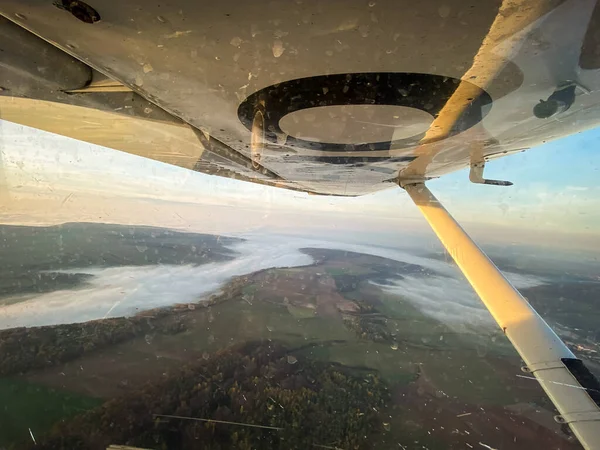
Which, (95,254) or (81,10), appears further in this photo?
(95,254)

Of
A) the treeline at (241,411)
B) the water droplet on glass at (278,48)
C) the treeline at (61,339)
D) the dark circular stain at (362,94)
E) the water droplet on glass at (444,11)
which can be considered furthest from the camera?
the treeline at (61,339)

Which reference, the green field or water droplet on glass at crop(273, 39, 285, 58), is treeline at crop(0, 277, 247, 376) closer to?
the green field

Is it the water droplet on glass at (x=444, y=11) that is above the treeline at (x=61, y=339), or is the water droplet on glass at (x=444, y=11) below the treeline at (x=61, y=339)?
above

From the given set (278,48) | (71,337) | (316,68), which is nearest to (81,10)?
(278,48)

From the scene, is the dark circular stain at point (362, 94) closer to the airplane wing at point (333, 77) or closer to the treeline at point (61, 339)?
the airplane wing at point (333, 77)

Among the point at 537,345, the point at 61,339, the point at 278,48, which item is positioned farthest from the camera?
the point at 61,339

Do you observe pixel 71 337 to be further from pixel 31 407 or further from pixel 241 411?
pixel 241 411

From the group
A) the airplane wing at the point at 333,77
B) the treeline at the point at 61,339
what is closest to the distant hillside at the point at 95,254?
the treeline at the point at 61,339

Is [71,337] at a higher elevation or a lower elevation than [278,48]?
lower
